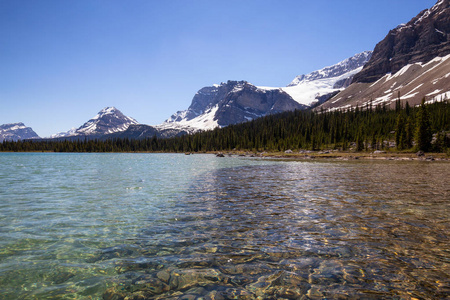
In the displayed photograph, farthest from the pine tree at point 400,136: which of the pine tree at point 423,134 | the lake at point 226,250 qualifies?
the lake at point 226,250

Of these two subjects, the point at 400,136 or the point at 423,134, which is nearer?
the point at 423,134

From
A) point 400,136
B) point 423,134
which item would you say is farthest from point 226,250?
point 400,136

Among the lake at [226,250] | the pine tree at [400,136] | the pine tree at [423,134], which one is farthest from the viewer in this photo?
the pine tree at [400,136]

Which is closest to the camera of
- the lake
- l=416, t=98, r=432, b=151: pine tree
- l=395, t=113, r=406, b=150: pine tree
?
the lake

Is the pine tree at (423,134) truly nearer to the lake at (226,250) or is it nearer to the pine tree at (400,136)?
the pine tree at (400,136)

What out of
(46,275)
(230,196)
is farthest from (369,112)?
(46,275)

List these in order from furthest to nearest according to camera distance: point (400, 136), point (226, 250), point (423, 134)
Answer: point (400, 136) < point (423, 134) < point (226, 250)

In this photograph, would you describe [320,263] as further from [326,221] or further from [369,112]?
[369,112]

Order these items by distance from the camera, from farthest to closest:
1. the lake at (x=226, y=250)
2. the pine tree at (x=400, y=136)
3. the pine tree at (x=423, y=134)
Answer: the pine tree at (x=400, y=136)
the pine tree at (x=423, y=134)
the lake at (x=226, y=250)

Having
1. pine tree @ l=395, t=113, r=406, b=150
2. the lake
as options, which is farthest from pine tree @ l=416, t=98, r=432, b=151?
the lake

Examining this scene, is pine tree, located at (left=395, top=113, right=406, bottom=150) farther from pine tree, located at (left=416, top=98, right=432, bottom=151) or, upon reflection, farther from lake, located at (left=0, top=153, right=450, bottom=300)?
lake, located at (left=0, top=153, right=450, bottom=300)

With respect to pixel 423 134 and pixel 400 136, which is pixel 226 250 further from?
pixel 400 136

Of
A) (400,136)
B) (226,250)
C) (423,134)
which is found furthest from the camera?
(400,136)

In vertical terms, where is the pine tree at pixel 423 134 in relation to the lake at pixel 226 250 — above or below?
above
